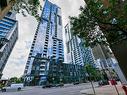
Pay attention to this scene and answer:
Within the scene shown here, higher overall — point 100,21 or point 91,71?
point 91,71

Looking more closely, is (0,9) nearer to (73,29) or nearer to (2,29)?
(73,29)

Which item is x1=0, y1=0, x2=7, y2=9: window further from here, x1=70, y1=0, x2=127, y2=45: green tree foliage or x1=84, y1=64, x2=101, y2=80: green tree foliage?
x1=84, y1=64, x2=101, y2=80: green tree foliage

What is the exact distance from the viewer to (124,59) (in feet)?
57.8

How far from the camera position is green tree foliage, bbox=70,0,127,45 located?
12383 millimetres

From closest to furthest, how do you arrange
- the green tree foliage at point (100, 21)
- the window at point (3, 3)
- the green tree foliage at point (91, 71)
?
the green tree foliage at point (100, 21) → the window at point (3, 3) → the green tree foliage at point (91, 71)

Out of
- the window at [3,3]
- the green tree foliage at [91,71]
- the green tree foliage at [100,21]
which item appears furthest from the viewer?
the green tree foliage at [91,71]

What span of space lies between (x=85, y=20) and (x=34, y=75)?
124 m

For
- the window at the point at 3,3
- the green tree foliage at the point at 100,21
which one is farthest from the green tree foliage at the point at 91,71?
the window at the point at 3,3

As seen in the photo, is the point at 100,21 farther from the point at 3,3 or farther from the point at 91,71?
the point at 91,71

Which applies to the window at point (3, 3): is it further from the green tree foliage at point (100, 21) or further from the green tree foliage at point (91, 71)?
the green tree foliage at point (91, 71)

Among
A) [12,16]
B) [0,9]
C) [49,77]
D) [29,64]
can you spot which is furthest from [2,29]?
[0,9]

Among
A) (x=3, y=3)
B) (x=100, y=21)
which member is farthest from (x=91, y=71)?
(x=100, y=21)

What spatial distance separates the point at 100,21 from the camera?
13.1m

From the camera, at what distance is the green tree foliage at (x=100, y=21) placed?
1238 centimetres
